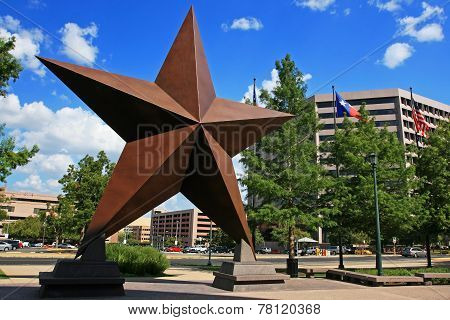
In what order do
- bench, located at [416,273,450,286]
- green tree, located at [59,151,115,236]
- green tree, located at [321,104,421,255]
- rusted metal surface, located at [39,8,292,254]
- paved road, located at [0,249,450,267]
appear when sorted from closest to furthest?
rusted metal surface, located at [39,8,292,254]
bench, located at [416,273,450,286]
green tree, located at [321,104,421,255]
paved road, located at [0,249,450,267]
green tree, located at [59,151,115,236]

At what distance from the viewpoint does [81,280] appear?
→ 9.40 m

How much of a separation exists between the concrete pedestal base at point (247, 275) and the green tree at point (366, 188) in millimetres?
7793

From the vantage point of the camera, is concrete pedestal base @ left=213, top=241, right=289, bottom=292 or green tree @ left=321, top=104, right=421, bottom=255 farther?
green tree @ left=321, top=104, right=421, bottom=255

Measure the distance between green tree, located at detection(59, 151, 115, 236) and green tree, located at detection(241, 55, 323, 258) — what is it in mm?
24350

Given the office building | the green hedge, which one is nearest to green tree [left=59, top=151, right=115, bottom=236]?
the green hedge

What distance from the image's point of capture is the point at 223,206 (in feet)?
37.1

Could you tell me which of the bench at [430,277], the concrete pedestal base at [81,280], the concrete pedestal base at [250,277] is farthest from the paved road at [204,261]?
the concrete pedestal base at [81,280]

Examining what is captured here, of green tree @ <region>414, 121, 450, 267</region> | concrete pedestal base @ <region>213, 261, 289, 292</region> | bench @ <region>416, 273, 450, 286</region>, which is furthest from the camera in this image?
green tree @ <region>414, 121, 450, 267</region>

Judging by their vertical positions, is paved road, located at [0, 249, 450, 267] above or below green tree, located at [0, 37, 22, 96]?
below

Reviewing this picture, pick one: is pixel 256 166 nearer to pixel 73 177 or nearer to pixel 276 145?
pixel 276 145

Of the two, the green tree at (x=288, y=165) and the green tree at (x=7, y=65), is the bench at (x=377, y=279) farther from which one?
the green tree at (x=7, y=65)

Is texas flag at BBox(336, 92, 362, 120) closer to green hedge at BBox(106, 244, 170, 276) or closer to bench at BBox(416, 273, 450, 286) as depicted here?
bench at BBox(416, 273, 450, 286)

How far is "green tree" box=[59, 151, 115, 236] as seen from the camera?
126 feet

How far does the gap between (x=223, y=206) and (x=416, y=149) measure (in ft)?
57.7
